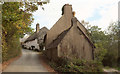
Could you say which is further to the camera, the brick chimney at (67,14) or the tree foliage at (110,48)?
the brick chimney at (67,14)

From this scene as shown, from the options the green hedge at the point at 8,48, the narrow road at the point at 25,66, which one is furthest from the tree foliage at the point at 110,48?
the green hedge at the point at 8,48

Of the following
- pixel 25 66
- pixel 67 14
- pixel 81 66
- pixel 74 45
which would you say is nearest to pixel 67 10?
pixel 67 14

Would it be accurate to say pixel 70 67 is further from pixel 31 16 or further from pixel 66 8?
pixel 66 8

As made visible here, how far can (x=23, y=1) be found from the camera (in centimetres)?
1039

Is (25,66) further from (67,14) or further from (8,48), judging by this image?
(67,14)

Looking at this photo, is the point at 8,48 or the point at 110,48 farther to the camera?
the point at 8,48

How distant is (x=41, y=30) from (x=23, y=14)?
3497cm

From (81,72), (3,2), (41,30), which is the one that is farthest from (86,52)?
(41,30)

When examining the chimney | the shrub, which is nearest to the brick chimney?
Result: the chimney

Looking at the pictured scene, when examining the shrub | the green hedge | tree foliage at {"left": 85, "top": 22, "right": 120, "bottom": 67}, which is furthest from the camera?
the green hedge

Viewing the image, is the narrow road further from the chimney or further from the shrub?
the chimney

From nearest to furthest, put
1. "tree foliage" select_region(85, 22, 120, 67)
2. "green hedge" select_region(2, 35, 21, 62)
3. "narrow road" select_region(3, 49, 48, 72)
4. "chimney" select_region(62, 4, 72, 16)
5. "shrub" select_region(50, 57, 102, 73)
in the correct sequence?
"tree foliage" select_region(85, 22, 120, 67)
"shrub" select_region(50, 57, 102, 73)
"narrow road" select_region(3, 49, 48, 72)
"green hedge" select_region(2, 35, 21, 62)
"chimney" select_region(62, 4, 72, 16)

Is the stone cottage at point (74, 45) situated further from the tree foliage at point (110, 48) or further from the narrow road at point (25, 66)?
the narrow road at point (25, 66)

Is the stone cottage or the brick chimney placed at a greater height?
the brick chimney
